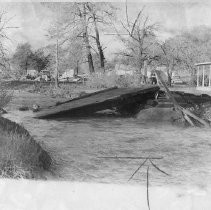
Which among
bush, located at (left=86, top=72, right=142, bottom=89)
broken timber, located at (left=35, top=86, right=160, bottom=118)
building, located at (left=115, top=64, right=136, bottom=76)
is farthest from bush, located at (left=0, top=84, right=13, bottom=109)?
building, located at (left=115, top=64, right=136, bottom=76)

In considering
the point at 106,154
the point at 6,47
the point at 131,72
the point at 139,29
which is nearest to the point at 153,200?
the point at 106,154

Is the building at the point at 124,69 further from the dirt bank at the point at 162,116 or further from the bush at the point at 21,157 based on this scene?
the bush at the point at 21,157

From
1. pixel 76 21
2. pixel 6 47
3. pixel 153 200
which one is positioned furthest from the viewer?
pixel 6 47

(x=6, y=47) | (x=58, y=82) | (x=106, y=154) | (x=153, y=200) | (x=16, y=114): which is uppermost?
(x=6, y=47)

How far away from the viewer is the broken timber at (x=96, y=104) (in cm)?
144

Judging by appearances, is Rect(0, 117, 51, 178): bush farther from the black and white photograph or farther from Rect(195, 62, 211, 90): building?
Rect(195, 62, 211, 90): building

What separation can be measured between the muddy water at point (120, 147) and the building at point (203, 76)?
0.15m

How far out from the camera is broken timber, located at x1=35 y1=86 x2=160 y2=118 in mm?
1437

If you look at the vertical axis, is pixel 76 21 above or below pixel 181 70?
above

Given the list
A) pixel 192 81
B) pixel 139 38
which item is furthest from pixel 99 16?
pixel 192 81

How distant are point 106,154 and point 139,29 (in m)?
0.43

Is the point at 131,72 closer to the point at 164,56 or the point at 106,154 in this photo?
the point at 164,56

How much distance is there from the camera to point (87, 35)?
1442mm

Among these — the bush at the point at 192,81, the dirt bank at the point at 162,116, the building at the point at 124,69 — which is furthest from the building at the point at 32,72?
the bush at the point at 192,81
